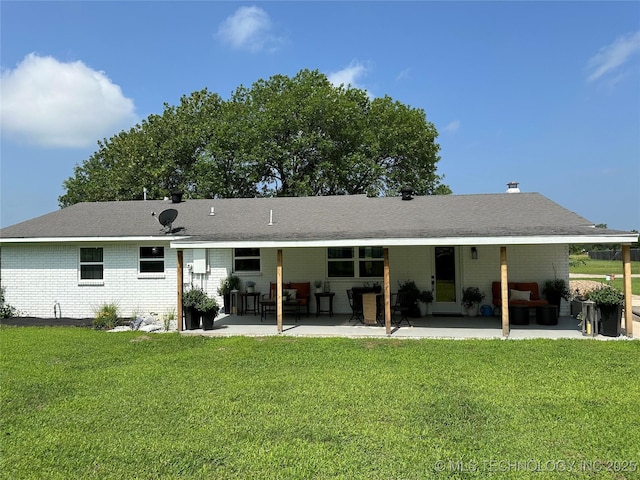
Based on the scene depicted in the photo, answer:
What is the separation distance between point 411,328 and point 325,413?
5.97m

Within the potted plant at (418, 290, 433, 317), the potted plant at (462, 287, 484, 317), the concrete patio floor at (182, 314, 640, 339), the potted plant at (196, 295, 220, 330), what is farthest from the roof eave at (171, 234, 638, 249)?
the potted plant at (418, 290, 433, 317)

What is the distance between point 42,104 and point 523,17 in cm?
1679

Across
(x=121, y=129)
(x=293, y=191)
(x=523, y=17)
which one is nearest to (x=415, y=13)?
(x=523, y=17)

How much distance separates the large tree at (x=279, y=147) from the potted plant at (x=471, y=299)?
47.7 feet

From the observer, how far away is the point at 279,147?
25.5 meters

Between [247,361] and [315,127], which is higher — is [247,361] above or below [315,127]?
below

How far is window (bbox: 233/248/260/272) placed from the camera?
13188mm

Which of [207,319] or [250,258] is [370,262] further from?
[207,319]

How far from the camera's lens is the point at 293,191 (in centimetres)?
2641

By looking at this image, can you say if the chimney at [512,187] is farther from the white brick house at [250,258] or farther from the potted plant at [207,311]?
the potted plant at [207,311]

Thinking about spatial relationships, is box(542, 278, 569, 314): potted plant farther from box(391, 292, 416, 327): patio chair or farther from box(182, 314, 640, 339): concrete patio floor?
box(391, 292, 416, 327): patio chair

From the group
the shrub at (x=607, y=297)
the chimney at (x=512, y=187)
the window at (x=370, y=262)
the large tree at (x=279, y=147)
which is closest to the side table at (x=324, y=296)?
the window at (x=370, y=262)

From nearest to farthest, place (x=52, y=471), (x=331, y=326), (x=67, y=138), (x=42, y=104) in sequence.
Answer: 1. (x=52, y=471)
2. (x=331, y=326)
3. (x=42, y=104)
4. (x=67, y=138)

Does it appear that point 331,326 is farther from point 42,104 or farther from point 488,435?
point 42,104
